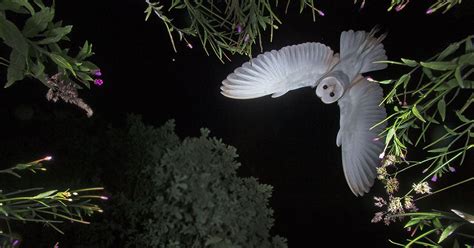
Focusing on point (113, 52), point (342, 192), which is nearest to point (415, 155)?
point (342, 192)

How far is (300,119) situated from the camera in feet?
8.35

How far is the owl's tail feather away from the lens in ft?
7.76

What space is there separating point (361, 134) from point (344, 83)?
33 centimetres

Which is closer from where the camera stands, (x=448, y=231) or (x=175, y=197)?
(x=448, y=231)

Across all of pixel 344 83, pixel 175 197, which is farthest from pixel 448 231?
pixel 344 83

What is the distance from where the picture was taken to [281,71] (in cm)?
248

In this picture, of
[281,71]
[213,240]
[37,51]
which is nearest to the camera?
[37,51]

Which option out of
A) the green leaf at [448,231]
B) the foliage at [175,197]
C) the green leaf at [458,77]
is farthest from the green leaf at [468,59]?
the foliage at [175,197]

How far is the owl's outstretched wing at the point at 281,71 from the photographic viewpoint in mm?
2439

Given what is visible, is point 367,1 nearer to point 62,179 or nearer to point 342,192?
point 342,192

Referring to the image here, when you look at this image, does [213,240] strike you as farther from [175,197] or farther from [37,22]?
[37,22]

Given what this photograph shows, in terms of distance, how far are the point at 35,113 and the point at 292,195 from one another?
65.3 inches

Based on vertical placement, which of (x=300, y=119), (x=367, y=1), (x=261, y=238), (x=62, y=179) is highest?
(x=367, y=1)

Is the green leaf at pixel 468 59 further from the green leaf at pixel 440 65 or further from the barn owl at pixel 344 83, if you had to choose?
the barn owl at pixel 344 83
